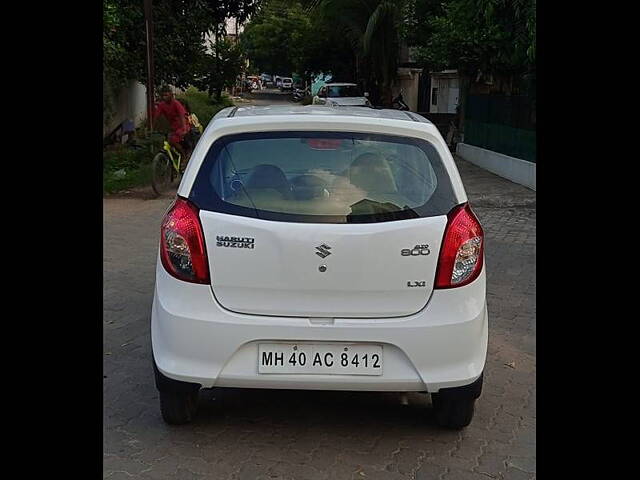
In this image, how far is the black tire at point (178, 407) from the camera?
3848 mm

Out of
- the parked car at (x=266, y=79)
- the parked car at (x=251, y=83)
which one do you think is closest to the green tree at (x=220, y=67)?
the parked car at (x=251, y=83)

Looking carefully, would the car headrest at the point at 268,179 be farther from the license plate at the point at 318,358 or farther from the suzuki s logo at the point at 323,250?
the license plate at the point at 318,358

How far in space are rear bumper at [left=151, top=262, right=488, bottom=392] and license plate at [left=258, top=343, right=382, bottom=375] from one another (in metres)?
0.03

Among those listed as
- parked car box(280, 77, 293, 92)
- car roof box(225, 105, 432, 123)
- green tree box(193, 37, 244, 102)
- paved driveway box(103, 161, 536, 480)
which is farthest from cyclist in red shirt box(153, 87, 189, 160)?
parked car box(280, 77, 293, 92)

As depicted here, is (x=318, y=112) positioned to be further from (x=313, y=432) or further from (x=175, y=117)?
(x=175, y=117)

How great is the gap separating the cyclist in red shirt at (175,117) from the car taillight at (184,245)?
9015 millimetres

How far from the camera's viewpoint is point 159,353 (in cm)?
362

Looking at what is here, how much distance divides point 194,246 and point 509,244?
6.13 m

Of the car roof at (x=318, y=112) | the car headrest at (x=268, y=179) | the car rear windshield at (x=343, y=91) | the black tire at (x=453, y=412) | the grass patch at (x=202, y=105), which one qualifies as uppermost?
the car roof at (x=318, y=112)

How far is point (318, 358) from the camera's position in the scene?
11.4 feet

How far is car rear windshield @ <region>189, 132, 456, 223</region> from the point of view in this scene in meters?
3.59

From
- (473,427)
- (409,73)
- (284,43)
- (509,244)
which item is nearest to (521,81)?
(509,244)
